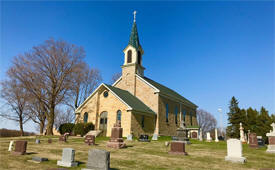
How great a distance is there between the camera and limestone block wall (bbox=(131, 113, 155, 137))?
25734mm

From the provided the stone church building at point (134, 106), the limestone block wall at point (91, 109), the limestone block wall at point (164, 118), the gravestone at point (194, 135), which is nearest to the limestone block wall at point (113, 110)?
the stone church building at point (134, 106)

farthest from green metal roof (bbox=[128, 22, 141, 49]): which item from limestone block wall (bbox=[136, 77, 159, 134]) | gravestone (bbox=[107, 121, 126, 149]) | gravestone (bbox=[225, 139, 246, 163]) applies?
gravestone (bbox=[225, 139, 246, 163])

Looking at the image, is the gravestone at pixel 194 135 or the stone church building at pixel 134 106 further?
the gravestone at pixel 194 135

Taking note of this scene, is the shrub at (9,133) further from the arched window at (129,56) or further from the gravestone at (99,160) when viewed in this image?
the gravestone at (99,160)

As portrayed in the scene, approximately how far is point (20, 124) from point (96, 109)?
13.7 m

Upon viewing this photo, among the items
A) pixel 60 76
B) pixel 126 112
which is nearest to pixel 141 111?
pixel 126 112

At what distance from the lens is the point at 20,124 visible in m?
31.8

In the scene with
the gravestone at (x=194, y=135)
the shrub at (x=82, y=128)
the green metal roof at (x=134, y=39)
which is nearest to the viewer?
the shrub at (x=82, y=128)

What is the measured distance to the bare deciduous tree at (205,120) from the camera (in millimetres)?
80200

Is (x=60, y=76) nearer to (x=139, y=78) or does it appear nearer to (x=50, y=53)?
(x=50, y=53)

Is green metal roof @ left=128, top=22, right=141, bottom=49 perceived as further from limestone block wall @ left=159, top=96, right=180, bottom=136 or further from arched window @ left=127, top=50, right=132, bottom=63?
limestone block wall @ left=159, top=96, right=180, bottom=136

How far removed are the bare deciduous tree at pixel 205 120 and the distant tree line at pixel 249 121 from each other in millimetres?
33445

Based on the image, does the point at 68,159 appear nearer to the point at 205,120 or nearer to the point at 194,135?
the point at 194,135

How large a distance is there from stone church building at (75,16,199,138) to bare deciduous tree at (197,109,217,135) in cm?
4331
